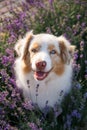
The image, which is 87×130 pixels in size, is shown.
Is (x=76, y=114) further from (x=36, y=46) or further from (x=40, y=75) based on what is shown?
(x=36, y=46)

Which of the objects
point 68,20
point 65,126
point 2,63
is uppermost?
point 68,20

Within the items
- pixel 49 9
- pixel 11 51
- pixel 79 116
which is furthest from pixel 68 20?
pixel 79 116

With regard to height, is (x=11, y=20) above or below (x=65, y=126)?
above

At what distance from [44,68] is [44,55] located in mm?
132

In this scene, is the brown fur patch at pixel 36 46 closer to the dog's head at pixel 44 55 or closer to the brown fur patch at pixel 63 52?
the dog's head at pixel 44 55

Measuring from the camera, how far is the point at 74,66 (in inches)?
176

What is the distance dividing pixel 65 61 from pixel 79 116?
1.96ft

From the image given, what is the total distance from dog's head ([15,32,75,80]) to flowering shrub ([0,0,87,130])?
0.22 metres

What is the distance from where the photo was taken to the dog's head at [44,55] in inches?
158

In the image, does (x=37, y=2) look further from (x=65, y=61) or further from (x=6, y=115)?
(x=6, y=115)

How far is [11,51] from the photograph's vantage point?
188 inches

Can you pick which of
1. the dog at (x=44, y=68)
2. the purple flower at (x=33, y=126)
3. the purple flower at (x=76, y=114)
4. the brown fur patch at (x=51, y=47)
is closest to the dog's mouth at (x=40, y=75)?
the dog at (x=44, y=68)

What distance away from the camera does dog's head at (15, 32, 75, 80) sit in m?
4.01

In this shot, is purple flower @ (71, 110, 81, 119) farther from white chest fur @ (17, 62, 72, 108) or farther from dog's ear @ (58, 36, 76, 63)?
dog's ear @ (58, 36, 76, 63)
